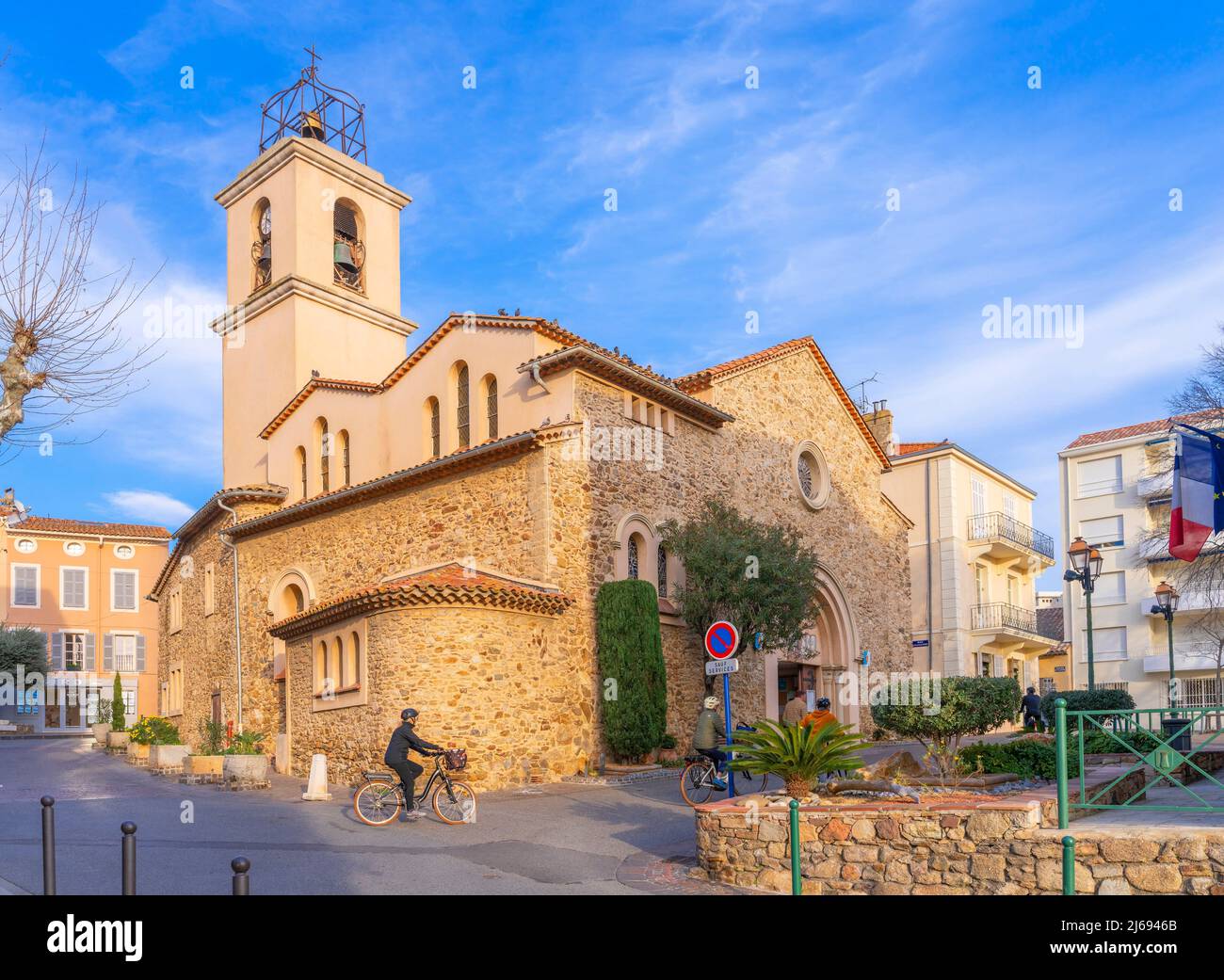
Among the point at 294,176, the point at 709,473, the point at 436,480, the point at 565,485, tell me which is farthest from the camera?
the point at 294,176

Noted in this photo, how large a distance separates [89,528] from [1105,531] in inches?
1822

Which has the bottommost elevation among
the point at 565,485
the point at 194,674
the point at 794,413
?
the point at 194,674

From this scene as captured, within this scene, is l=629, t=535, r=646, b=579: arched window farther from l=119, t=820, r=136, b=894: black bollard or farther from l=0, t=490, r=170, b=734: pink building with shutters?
→ l=0, t=490, r=170, b=734: pink building with shutters

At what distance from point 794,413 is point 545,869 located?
1886cm

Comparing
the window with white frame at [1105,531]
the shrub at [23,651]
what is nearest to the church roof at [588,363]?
the shrub at [23,651]

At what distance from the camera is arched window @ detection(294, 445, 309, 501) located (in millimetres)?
27984

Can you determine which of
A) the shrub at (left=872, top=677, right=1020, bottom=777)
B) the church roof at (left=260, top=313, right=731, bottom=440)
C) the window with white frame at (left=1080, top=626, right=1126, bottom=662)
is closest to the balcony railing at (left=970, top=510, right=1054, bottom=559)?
the window with white frame at (left=1080, top=626, right=1126, bottom=662)

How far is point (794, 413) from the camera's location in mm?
28156

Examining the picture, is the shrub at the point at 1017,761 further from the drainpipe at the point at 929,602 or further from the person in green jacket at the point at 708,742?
the drainpipe at the point at 929,602

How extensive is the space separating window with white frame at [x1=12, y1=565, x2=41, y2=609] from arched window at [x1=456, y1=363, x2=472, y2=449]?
112ft

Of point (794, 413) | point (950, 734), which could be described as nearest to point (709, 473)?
point (794, 413)

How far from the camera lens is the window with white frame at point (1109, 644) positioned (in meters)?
46.4
